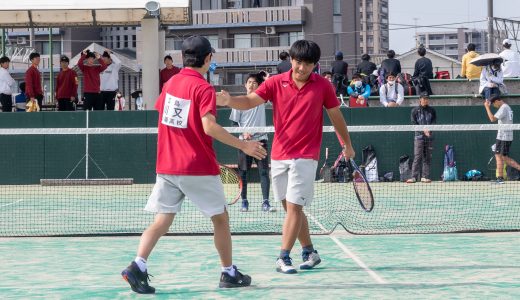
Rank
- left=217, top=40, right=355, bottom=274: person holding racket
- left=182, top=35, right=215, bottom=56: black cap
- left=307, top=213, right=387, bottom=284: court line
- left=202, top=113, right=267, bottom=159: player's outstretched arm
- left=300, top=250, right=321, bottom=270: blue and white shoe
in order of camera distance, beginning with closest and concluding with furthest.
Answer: left=202, top=113, right=267, bottom=159: player's outstretched arm, left=182, top=35, right=215, bottom=56: black cap, left=307, top=213, right=387, bottom=284: court line, left=217, top=40, right=355, bottom=274: person holding racket, left=300, top=250, right=321, bottom=270: blue and white shoe

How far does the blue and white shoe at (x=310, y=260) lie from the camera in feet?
28.3

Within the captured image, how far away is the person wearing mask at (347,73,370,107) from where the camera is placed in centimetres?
2453

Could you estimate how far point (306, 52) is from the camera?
8156 millimetres

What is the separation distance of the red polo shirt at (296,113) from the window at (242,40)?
52.7 meters

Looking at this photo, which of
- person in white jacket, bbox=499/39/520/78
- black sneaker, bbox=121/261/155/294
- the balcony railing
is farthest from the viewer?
the balcony railing

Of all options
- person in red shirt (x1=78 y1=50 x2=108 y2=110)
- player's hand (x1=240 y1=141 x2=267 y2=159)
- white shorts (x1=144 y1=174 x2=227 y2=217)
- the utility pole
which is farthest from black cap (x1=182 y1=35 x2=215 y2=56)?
the utility pole

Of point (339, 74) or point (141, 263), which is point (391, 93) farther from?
point (141, 263)

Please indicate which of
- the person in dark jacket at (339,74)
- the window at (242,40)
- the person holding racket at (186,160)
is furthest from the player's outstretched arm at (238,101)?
the window at (242,40)

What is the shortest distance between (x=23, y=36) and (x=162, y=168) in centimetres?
6406

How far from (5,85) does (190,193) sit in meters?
16.7

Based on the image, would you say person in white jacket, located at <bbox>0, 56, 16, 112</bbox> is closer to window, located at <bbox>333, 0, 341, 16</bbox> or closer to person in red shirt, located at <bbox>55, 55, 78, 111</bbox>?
person in red shirt, located at <bbox>55, 55, 78, 111</bbox>

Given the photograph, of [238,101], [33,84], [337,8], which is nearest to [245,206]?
[238,101]

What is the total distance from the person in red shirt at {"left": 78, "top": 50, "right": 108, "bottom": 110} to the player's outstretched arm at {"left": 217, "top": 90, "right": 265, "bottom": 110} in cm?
1466

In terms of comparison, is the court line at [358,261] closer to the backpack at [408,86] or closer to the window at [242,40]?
the backpack at [408,86]
